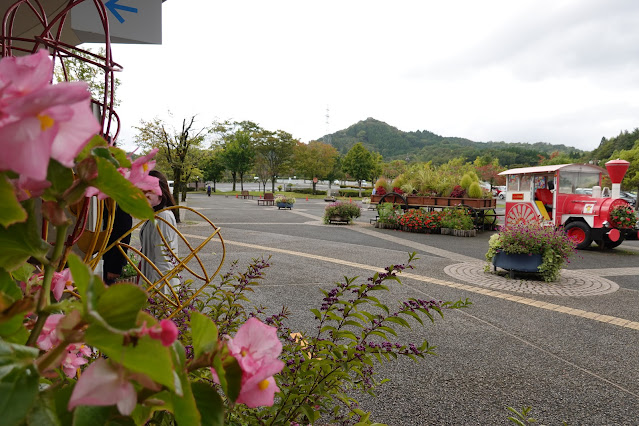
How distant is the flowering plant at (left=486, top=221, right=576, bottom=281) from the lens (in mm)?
7504

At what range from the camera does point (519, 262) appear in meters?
7.72

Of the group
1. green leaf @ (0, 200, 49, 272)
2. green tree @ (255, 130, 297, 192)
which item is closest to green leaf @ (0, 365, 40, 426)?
green leaf @ (0, 200, 49, 272)

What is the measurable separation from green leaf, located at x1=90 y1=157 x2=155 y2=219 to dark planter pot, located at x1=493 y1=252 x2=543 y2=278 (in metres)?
8.17

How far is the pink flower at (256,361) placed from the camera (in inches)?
17.2

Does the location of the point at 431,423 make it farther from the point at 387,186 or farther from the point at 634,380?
the point at 387,186

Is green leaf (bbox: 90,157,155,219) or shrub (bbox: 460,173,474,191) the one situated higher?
shrub (bbox: 460,173,474,191)

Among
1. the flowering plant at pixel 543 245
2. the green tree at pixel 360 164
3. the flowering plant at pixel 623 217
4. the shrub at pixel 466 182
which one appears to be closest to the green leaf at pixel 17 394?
the flowering plant at pixel 543 245

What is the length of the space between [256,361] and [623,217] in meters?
12.9

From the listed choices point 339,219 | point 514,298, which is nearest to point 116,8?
point 514,298

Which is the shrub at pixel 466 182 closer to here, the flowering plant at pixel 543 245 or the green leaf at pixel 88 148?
the flowering plant at pixel 543 245

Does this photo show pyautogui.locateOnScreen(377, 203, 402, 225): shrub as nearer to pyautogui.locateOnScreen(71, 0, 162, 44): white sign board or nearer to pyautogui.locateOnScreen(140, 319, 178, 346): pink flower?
pyautogui.locateOnScreen(71, 0, 162, 44): white sign board

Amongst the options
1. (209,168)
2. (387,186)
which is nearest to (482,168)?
(209,168)

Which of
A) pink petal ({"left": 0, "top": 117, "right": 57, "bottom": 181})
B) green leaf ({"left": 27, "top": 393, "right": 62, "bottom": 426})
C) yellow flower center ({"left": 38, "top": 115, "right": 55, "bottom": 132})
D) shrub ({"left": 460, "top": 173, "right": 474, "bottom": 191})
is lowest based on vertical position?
green leaf ({"left": 27, "top": 393, "right": 62, "bottom": 426})

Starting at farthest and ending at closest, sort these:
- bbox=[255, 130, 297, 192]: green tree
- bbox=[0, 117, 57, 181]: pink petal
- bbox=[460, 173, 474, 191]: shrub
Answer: bbox=[255, 130, 297, 192]: green tree
bbox=[460, 173, 474, 191]: shrub
bbox=[0, 117, 57, 181]: pink petal
